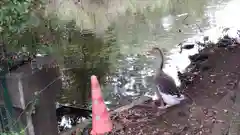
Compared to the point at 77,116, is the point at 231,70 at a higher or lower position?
higher

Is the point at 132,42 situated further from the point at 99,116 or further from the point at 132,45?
the point at 99,116

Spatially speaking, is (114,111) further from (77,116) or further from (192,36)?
(192,36)

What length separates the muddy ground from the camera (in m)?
2.07

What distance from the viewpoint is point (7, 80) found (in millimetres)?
1687

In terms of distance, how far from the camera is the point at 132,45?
7.96 feet

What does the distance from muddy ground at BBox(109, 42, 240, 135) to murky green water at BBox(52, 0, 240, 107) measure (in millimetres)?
179

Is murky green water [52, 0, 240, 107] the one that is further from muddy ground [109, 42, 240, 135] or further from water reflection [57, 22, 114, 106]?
muddy ground [109, 42, 240, 135]

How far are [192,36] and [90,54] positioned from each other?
854mm

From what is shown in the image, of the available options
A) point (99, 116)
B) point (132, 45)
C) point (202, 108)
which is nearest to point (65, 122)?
point (99, 116)

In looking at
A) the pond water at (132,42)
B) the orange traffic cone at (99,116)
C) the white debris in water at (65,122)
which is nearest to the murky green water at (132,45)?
the pond water at (132,42)

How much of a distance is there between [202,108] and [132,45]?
0.75 metres

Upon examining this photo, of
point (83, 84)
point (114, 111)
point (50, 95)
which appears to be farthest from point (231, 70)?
point (50, 95)

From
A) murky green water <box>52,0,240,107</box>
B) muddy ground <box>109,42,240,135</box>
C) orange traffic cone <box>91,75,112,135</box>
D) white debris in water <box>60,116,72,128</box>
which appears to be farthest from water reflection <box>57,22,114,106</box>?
orange traffic cone <box>91,75,112,135</box>

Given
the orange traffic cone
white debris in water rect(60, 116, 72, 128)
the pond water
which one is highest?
the pond water
